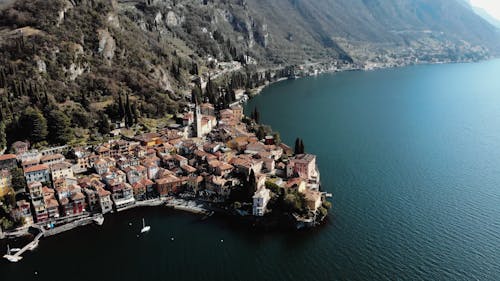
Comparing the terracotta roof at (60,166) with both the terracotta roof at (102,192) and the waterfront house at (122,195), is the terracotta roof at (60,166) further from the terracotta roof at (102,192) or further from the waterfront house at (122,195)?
the waterfront house at (122,195)

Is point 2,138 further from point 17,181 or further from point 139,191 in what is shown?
point 139,191

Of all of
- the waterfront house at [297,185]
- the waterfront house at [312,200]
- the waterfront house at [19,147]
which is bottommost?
the waterfront house at [312,200]

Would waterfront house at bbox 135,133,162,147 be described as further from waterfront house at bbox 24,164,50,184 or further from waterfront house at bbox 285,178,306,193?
waterfront house at bbox 285,178,306,193

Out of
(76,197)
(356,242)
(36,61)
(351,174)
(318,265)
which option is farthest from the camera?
(36,61)

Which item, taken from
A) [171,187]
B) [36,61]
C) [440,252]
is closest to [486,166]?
[440,252]

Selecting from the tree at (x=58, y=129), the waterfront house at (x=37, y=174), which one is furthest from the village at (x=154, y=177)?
the tree at (x=58, y=129)

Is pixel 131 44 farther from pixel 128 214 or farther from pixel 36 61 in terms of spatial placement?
pixel 128 214
